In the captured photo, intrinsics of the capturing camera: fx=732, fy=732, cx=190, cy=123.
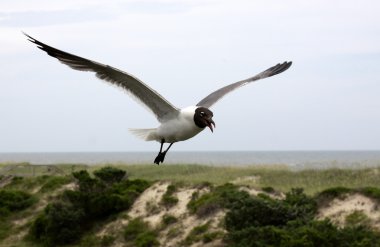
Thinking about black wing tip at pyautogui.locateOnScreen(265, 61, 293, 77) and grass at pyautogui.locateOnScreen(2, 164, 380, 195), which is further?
grass at pyautogui.locateOnScreen(2, 164, 380, 195)

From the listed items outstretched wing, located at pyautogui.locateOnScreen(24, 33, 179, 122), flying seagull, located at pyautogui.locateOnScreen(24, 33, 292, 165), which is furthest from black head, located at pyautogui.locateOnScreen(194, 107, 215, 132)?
outstretched wing, located at pyautogui.locateOnScreen(24, 33, 179, 122)

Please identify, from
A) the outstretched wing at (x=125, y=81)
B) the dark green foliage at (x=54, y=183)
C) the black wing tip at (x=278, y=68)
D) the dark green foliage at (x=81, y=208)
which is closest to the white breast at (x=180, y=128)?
the outstretched wing at (x=125, y=81)

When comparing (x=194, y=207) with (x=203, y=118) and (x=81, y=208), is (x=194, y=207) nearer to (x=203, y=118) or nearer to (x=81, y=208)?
(x=81, y=208)

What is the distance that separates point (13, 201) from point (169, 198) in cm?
819

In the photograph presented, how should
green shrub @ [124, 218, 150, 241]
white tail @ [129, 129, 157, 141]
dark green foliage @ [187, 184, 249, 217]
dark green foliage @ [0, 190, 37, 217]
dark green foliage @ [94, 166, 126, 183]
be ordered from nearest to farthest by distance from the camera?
1. white tail @ [129, 129, 157, 141]
2. dark green foliage @ [187, 184, 249, 217]
3. green shrub @ [124, 218, 150, 241]
4. dark green foliage @ [94, 166, 126, 183]
5. dark green foliage @ [0, 190, 37, 217]

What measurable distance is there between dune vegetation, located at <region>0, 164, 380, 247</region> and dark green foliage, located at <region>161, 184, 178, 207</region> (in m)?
0.04

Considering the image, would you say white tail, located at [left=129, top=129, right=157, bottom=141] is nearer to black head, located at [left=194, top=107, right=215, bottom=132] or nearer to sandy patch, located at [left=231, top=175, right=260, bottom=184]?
black head, located at [left=194, top=107, right=215, bottom=132]

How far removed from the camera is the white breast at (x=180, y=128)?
934 centimetres

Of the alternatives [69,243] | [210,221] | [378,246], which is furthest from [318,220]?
[69,243]

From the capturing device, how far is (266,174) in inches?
1134

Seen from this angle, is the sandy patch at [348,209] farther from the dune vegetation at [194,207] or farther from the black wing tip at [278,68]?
the black wing tip at [278,68]

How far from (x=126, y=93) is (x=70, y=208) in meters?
19.2

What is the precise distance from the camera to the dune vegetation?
70.8ft

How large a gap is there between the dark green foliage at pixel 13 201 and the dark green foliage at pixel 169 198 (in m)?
7.32
